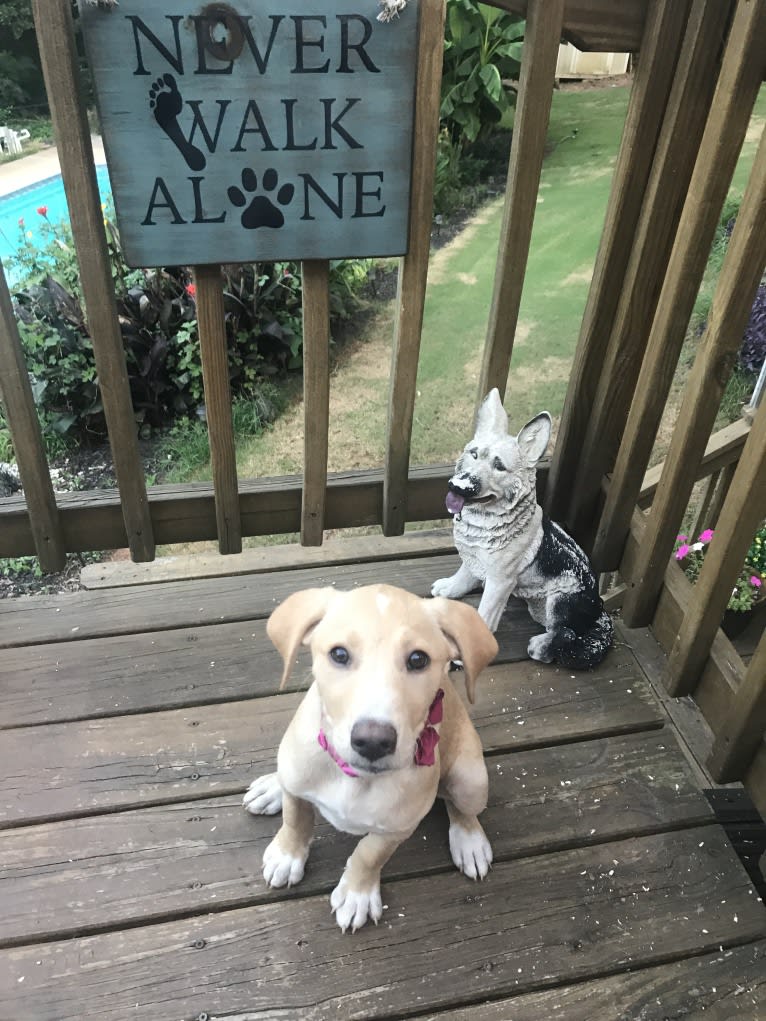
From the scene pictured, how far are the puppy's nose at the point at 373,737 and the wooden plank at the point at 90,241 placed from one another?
119 centimetres

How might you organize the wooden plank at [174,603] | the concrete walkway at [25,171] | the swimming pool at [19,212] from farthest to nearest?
the swimming pool at [19,212]
the concrete walkway at [25,171]
the wooden plank at [174,603]

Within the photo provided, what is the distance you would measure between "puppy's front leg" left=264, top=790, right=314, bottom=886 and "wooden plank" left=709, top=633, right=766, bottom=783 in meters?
1.01

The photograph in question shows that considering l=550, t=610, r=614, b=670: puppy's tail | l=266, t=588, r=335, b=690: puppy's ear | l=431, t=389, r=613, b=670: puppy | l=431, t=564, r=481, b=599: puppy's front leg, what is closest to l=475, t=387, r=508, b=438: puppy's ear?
l=431, t=389, r=613, b=670: puppy

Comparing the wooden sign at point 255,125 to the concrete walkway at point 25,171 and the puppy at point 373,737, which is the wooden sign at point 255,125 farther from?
the concrete walkway at point 25,171

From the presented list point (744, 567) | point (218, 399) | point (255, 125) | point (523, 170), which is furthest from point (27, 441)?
point (744, 567)

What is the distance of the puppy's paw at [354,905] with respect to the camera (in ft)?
5.42

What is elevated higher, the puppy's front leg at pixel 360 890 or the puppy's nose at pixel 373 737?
the puppy's nose at pixel 373 737

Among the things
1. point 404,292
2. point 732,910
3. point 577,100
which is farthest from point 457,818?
point 577,100

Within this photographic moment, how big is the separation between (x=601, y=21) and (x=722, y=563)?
130 centimetres

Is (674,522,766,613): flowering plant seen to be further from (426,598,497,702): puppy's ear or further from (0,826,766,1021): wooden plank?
(426,598,497,702): puppy's ear

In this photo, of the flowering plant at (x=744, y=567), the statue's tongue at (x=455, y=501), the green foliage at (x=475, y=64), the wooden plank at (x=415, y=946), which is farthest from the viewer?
the green foliage at (x=475, y=64)

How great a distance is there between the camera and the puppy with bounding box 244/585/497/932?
133cm

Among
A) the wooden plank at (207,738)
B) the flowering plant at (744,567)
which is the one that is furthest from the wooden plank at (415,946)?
the flowering plant at (744,567)

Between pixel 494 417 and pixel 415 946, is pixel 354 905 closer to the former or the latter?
pixel 415 946
